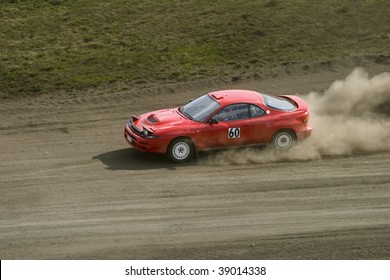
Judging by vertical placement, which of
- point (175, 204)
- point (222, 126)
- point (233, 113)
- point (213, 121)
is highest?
point (233, 113)

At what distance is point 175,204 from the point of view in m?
17.0

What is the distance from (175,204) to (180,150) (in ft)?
8.49

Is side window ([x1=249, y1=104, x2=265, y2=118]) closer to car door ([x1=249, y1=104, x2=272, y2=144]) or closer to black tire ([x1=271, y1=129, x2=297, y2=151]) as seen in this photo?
car door ([x1=249, y1=104, x2=272, y2=144])

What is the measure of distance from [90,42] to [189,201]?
13.7 metres

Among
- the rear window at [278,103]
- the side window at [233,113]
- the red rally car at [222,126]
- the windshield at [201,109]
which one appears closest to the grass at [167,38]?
the windshield at [201,109]

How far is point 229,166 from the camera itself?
19250mm

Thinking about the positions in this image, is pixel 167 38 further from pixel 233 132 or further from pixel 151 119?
pixel 233 132

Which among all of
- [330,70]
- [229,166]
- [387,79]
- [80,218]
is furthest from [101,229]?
[330,70]

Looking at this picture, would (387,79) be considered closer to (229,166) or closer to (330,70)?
(330,70)

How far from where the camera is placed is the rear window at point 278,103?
1989cm

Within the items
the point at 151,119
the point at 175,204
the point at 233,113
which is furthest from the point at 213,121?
the point at 175,204

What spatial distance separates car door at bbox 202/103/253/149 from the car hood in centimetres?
62

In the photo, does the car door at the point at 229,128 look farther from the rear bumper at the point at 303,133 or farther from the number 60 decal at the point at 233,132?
the rear bumper at the point at 303,133

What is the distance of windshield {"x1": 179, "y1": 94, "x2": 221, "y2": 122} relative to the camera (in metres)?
19.5
